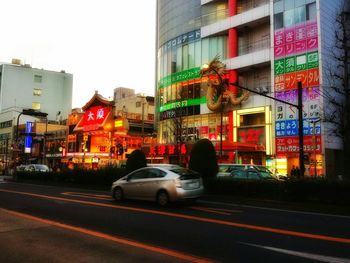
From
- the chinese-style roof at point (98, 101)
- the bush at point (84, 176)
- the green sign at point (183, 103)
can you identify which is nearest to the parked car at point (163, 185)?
the bush at point (84, 176)

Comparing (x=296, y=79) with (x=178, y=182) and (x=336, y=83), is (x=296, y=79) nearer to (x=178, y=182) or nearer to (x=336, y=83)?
(x=336, y=83)

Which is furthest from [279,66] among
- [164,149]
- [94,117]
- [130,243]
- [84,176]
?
[130,243]

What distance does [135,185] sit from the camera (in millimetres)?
16828

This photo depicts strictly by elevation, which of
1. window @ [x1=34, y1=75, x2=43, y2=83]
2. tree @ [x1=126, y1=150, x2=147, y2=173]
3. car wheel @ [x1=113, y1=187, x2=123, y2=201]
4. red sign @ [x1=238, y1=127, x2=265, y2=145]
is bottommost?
car wheel @ [x1=113, y1=187, x2=123, y2=201]

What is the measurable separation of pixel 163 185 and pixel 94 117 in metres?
46.4

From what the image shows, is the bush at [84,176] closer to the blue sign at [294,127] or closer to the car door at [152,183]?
the car door at [152,183]

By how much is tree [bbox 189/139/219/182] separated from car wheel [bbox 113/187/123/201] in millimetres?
5084

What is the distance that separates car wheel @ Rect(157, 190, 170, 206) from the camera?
15.4 meters

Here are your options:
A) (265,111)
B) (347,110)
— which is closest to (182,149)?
(265,111)

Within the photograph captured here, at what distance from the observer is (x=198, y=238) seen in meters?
9.16

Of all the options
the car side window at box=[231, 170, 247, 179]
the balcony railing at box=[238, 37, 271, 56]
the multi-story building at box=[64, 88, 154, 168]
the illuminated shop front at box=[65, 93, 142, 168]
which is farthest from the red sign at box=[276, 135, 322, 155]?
the illuminated shop front at box=[65, 93, 142, 168]

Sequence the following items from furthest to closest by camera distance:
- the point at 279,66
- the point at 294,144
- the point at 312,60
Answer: the point at 279,66 < the point at 294,144 < the point at 312,60

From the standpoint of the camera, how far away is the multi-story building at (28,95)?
86.4 metres

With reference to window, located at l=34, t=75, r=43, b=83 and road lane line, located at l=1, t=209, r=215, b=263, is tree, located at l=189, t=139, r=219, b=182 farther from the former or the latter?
window, located at l=34, t=75, r=43, b=83
